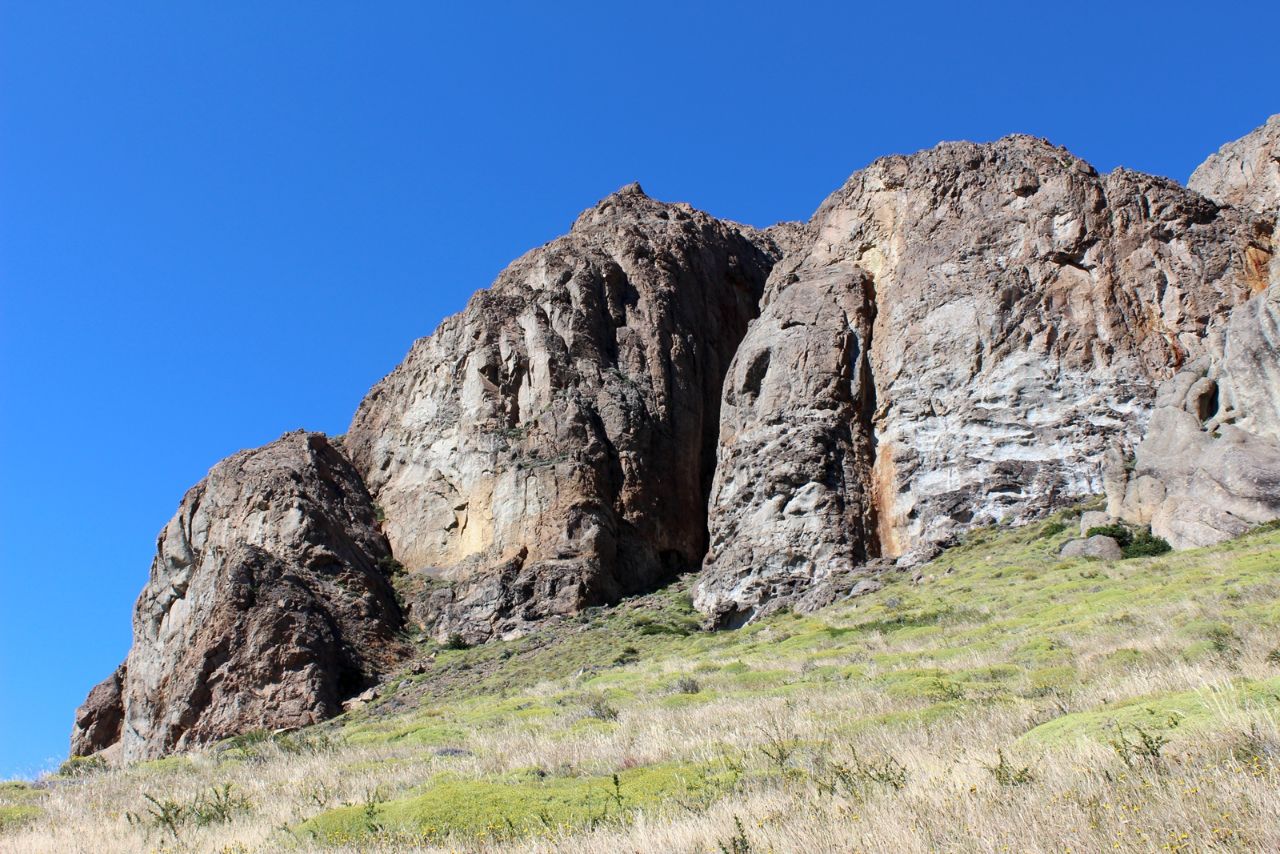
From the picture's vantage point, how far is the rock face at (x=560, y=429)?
52438 millimetres

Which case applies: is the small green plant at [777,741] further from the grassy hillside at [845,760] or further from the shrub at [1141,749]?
the shrub at [1141,749]

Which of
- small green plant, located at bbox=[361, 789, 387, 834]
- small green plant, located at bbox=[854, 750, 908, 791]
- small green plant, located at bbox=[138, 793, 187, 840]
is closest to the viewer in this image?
small green plant, located at bbox=[854, 750, 908, 791]

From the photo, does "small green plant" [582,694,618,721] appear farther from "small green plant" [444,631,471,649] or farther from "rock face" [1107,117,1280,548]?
"small green plant" [444,631,471,649]

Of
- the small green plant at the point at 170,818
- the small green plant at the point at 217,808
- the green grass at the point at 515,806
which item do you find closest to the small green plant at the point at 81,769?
the small green plant at the point at 217,808

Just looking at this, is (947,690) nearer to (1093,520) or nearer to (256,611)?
(1093,520)

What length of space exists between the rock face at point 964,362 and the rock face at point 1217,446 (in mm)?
2512

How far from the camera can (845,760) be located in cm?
930

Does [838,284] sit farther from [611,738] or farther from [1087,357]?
[611,738]

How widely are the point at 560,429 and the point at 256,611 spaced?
19.4m

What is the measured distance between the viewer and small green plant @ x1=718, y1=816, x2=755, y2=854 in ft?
21.0

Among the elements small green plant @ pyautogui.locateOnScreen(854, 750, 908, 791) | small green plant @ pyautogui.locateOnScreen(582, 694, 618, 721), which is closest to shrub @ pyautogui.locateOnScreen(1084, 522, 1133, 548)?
small green plant @ pyautogui.locateOnScreen(582, 694, 618, 721)

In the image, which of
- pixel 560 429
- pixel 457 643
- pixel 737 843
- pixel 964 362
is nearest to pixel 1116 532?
pixel 964 362

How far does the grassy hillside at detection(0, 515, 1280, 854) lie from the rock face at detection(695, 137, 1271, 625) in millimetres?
17196

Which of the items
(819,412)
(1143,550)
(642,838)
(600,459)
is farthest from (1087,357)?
(642,838)
